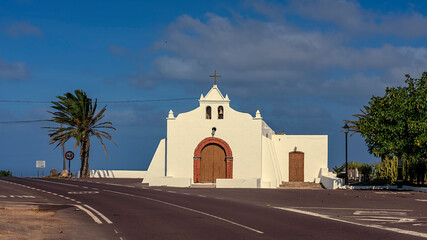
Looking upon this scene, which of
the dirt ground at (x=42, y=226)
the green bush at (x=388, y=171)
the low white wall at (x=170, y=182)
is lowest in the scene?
the dirt ground at (x=42, y=226)

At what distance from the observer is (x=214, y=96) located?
44844mm

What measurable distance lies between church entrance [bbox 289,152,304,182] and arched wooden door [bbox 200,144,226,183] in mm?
7640

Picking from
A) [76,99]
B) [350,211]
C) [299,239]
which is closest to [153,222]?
[299,239]

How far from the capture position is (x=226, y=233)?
14188 mm

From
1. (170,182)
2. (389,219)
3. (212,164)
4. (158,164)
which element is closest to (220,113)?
(212,164)

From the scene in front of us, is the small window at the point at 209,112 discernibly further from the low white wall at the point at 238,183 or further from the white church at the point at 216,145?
the low white wall at the point at 238,183

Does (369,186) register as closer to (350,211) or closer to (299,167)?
(299,167)

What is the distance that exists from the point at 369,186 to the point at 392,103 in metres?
6.21

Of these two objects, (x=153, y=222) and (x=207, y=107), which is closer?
(x=153, y=222)

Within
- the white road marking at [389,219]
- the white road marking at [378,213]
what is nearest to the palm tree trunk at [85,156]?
the white road marking at [378,213]

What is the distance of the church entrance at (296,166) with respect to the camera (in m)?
48.5

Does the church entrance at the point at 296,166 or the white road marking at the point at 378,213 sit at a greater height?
the church entrance at the point at 296,166

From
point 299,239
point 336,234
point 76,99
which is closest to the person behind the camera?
point 299,239

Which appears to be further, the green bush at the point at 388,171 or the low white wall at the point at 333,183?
the green bush at the point at 388,171
